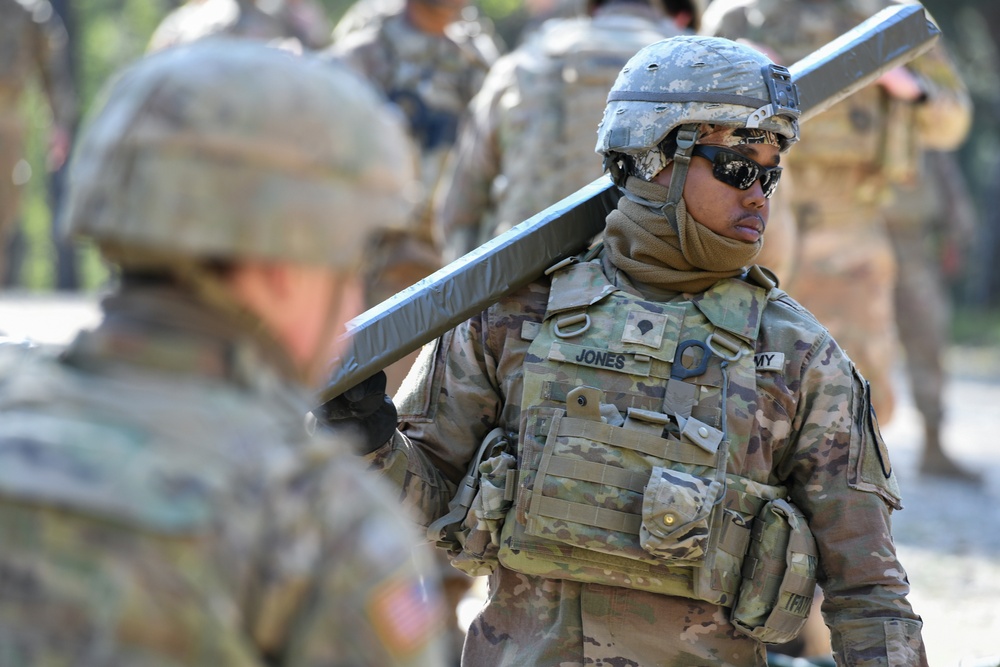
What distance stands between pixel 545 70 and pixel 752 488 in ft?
10.6

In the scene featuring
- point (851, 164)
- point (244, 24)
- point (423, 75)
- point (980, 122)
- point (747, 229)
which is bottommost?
point (980, 122)

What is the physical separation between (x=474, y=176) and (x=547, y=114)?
477mm

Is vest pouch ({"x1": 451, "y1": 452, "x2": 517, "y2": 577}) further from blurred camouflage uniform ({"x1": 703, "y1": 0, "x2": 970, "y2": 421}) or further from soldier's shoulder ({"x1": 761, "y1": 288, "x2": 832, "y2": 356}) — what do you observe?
blurred camouflage uniform ({"x1": 703, "y1": 0, "x2": 970, "y2": 421})

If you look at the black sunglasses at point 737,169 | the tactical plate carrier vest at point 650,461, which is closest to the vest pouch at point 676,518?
the tactical plate carrier vest at point 650,461

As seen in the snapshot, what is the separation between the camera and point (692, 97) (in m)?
3.50

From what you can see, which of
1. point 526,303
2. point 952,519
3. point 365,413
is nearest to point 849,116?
point 952,519

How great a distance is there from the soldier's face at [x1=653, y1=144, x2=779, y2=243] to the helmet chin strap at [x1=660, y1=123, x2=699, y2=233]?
23 millimetres

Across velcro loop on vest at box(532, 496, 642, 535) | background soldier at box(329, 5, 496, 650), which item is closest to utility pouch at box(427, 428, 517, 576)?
velcro loop on vest at box(532, 496, 642, 535)

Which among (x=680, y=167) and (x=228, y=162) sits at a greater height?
(x=228, y=162)

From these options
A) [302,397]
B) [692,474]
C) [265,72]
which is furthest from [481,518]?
[265,72]

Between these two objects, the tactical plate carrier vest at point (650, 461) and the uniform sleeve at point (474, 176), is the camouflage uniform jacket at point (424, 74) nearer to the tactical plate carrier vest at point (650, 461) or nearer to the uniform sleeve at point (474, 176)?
the uniform sleeve at point (474, 176)

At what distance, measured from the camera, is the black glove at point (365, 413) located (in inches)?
132

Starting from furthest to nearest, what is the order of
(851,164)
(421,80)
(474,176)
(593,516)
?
(421,80)
(851,164)
(474,176)
(593,516)

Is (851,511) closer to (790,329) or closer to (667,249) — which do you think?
(790,329)
